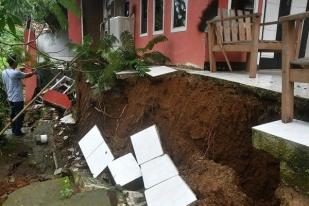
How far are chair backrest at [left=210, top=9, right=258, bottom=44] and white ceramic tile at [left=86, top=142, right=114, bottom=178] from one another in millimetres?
2805

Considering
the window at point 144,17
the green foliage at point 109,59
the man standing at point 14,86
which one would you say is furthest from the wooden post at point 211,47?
the man standing at point 14,86

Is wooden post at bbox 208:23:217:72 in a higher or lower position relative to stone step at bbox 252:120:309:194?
higher

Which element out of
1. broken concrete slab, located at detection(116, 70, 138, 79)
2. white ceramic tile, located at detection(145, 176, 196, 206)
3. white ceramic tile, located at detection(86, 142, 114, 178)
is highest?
broken concrete slab, located at detection(116, 70, 138, 79)

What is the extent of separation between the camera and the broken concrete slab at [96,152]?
527 cm

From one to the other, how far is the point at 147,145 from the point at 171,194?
125 centimetres

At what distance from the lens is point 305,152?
2092 mm

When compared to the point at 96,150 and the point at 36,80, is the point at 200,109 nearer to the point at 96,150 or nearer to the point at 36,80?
the point at 96,150

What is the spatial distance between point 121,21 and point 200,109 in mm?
5797

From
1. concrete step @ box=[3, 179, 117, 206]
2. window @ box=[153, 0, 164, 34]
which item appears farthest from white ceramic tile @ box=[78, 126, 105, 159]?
window @ box=[153, 0, 164, 34]

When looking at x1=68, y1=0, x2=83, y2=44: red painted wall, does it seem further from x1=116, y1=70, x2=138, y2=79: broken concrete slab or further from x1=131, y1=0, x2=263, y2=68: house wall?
x1=116, y1=70, x2=138, y2=79: broken concrete slab

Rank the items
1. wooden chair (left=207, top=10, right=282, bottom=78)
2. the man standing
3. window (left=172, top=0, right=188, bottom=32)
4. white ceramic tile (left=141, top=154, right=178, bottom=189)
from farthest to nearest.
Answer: the man standing, window (left=172, top=0, right=188, bottom=32), wooden chair (left=207, top=10, right=282, bottom=78), white ceramic tile (left=141, top=154, right=178, bottom=189)

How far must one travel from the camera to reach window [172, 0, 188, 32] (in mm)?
6548

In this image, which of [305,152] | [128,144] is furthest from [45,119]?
[305,152]

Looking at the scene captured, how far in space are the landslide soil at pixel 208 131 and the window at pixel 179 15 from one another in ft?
5.65
